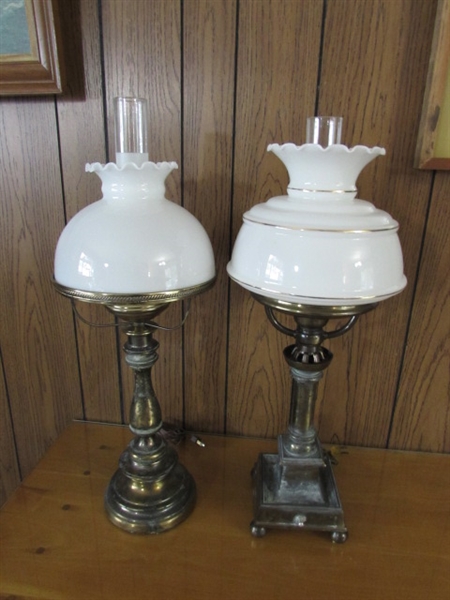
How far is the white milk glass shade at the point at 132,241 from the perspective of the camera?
62 centimetres

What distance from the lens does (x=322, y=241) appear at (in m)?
0.58

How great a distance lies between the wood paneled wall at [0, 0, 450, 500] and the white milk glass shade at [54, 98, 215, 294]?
0.18 metres

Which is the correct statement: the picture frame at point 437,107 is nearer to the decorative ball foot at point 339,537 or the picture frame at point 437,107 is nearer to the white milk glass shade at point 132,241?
the white milk glass shade at point 132,241

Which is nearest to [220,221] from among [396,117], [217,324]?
[217,324]

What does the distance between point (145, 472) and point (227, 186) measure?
1.82 ft

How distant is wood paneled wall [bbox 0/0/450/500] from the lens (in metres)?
0.78

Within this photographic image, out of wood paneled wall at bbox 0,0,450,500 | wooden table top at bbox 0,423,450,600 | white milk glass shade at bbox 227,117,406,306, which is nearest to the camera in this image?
white milk glass shade at bbox 227,117,406,306

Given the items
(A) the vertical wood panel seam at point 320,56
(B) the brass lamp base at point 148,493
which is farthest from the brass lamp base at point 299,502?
(A) the vertical wood panel seam at point 320,56

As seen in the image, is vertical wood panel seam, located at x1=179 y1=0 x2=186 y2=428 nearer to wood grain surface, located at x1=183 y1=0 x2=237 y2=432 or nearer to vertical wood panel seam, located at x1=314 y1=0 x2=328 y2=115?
wood grain surface, located at x1=183 y1=0 x2=237 y2=432

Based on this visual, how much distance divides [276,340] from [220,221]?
276 millimetres

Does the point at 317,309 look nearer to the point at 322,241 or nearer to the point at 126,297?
the point at 322,241

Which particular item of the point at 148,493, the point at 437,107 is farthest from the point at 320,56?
the point at 148,493

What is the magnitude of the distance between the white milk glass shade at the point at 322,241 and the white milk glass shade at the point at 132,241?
84mm

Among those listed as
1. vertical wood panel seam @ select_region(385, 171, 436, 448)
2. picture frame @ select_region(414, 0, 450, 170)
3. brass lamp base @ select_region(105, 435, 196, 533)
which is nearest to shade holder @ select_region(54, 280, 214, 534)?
brass lamp base @ select_region(105, 435, 196, 533)
